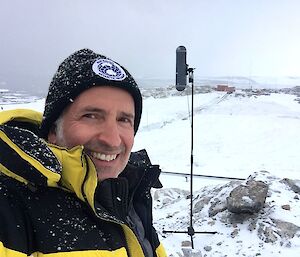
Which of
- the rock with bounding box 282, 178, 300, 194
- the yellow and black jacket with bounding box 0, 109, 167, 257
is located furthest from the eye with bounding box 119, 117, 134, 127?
the rock with bounding box 282, 178, 300, 194

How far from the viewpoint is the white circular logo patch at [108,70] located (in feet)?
5.63

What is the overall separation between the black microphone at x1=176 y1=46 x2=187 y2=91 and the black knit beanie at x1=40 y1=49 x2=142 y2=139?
4074mm

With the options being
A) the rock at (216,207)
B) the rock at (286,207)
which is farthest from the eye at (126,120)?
the rock at (216,207)

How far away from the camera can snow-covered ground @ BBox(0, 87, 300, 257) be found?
18.2 ft

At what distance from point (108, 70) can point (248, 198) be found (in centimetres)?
467

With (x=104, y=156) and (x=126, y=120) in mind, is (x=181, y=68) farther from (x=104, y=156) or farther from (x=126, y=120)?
(x=104, y=156)

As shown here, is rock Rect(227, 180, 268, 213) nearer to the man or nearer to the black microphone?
the black microphone

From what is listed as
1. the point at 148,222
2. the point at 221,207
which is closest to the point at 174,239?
the point at 221,207

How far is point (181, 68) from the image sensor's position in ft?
19.2

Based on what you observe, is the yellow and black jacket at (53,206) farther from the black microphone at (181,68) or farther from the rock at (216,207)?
the rock at (216,207)

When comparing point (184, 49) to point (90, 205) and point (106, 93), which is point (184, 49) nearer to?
point (106, 93)

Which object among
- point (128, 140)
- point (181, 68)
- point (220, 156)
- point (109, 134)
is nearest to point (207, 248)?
point (181, 68)

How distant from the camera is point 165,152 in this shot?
579 inches

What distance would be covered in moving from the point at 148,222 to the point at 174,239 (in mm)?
4075
